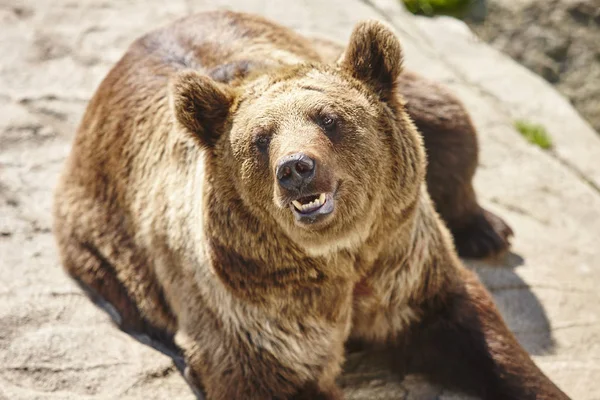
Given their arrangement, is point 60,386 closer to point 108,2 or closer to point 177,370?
point 177,370

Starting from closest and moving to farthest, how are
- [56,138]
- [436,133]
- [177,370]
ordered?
[177,370]
[436,133]
[56,138]

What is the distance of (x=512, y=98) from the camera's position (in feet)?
26.5

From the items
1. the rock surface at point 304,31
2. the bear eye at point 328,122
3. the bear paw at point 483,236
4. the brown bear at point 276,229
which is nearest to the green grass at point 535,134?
the rock surface at point 304,31

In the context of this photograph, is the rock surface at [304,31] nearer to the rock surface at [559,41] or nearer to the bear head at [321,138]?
the rock surface at [559,41]

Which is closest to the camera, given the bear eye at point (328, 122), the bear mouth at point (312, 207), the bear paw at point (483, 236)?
the bear mouth at point (312, 207)

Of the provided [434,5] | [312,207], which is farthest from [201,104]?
[434,5]

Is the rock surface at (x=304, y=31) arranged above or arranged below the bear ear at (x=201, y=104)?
below

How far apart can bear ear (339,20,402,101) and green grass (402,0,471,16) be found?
5.39 m

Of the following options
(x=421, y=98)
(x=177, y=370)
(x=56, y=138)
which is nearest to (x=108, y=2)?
(x=56, y=138)

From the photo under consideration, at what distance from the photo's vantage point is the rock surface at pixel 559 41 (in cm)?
871

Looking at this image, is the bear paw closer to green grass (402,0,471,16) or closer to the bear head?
the bear head

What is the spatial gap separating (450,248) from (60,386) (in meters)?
2.28

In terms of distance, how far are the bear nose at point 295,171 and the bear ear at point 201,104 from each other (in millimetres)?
769

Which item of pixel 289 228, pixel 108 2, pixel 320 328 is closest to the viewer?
pixel 289 228
